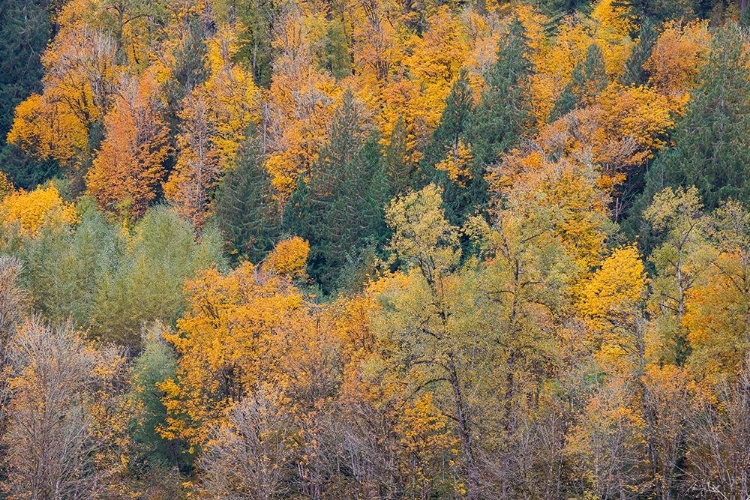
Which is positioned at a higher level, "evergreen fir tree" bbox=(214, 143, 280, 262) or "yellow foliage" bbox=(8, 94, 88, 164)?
"yellow foliage" bbox=(8, 94, 88, 164)

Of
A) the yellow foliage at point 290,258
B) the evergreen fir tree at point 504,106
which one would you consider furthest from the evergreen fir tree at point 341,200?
the evergreen fir tree at point 504,106

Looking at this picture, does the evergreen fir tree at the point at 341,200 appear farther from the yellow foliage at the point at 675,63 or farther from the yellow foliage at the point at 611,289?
the yellow foliage at the point at 611,289

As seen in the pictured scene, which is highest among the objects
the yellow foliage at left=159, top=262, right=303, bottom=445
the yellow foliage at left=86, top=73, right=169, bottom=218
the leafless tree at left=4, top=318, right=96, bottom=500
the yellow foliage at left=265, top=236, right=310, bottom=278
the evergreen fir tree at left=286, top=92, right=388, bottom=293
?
the yellow foliage at left=86, top=73, right=169, bottom=218

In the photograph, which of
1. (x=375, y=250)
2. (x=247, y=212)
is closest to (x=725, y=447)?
(x=375, y=250)

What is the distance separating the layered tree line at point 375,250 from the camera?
1468 inches

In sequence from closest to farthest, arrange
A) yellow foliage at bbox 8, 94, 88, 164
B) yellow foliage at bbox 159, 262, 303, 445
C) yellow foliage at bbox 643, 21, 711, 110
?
yellow foliage at bbox 159, 262, 303, 445 → yellow foliage at bbox 643, 21, 711, 110 → yellow foliage at bbox 8, 94, 88, 164

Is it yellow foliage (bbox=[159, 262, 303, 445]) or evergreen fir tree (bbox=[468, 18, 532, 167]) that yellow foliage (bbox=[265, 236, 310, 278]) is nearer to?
evergreen fir tree (bbox=[468, 18, 532, 167])

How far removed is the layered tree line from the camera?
37281 millimetres

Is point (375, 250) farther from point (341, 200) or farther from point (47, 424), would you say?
point (47, 424)

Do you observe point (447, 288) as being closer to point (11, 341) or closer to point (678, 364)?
point (678, 364)

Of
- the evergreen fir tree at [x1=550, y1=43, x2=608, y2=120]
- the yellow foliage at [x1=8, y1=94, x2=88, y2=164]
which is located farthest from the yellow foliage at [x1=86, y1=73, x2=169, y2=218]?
the evergreen fir tree at [x1=550, y1=43, x2=608, y2=120]

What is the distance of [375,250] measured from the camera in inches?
2596

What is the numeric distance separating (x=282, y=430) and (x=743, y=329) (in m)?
18.6

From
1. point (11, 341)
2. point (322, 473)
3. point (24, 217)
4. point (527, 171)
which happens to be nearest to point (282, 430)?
point (322, 473)
